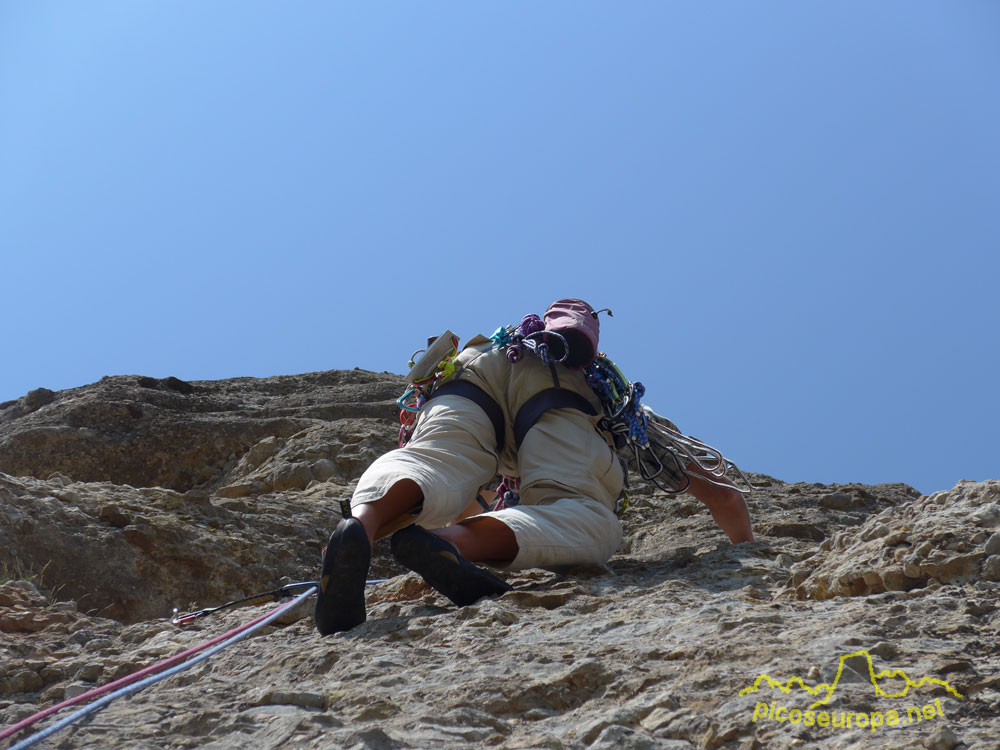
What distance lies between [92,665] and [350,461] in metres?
3.21

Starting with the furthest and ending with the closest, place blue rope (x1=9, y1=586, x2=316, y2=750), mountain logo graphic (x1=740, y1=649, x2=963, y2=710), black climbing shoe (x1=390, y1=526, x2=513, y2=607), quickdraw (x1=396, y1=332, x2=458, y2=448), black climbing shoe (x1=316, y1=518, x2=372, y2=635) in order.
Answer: quickdraw (x1=396, y1=332, x2=458, y2=448) < black climbing shoe (x1=390, y1=526, x2=513, y2=607) < black climbing shoe (x1=316, y1=518, x2=372, y2=635) < blue rope (x1=9, y1=586, x2=316, y2=750) < mountain logo graphic (x1=740, y1=649, x2=963, y2=710)

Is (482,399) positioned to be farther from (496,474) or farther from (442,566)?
(442,566)

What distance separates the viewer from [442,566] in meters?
2.79

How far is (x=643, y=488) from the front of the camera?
228 inches

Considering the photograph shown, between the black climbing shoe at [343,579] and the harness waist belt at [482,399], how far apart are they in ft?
3.44

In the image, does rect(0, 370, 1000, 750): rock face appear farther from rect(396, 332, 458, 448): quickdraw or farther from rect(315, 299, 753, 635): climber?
rect(396, 332, 458, 448): quickdraw

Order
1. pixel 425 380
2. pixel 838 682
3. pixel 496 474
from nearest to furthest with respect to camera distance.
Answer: pixel 838 682 → pixel 496 474 → pixel 425 380

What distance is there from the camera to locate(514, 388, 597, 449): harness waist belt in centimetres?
367

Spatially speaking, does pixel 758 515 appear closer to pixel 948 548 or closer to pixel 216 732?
pixel 948 548

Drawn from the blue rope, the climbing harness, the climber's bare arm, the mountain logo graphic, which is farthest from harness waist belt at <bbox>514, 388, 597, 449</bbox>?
the mountain logo graphic

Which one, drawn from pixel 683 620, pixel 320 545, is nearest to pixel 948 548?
pixel 683 620

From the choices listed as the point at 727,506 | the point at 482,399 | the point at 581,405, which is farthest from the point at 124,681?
the point at 727,506

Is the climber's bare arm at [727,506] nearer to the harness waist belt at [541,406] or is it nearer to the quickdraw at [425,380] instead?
the harness waist belt at [541,406]

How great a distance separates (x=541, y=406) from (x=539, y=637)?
1340 mm
